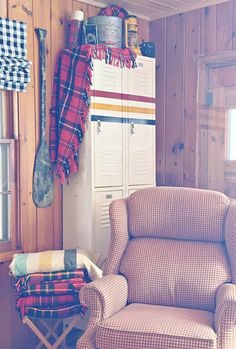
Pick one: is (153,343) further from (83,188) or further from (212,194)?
(83,188)

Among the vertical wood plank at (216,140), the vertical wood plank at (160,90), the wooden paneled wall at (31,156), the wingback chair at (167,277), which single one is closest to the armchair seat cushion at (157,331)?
the wingback chair at (167,277)

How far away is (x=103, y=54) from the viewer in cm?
326

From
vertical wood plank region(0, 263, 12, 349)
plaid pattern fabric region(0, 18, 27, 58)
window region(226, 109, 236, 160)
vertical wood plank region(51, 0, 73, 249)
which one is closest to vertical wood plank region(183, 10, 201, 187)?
window region(226, 109, 236, 160)

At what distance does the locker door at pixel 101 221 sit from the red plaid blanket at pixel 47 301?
21.9 inches

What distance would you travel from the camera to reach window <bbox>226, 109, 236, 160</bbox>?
3.59 m

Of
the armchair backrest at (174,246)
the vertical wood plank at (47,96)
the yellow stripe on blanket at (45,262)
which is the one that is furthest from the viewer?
the vertical wood plank at (47,96)

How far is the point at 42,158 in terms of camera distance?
10.7 ft

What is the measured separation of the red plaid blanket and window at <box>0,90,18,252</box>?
486 millimetres

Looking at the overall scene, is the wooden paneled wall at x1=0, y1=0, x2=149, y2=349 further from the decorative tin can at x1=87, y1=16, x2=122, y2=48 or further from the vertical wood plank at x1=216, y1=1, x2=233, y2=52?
the vertical wood plank at x1=216, y1=1, x2=233, y2=52

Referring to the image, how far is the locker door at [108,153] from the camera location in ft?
10.7

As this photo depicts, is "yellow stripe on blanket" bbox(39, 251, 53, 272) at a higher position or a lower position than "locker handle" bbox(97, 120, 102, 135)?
lower

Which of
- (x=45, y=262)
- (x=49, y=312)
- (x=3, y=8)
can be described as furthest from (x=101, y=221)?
(x=3, y=8)

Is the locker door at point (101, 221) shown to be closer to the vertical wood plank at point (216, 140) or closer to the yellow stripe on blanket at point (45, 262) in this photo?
the yellow stripe on blanket at point (45, 262)

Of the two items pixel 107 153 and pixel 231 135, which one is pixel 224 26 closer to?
pixel 231 135
